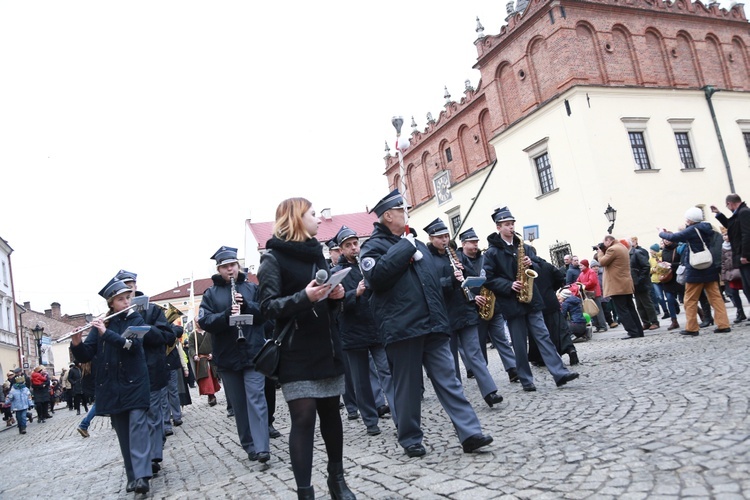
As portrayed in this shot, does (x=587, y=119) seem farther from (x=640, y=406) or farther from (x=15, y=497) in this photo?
(x=15, y=497)

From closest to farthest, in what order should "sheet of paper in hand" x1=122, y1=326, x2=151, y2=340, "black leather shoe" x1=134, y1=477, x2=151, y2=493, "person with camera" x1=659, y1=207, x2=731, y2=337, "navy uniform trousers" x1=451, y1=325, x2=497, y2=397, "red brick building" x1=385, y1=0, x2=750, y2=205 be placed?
"black leather shoe" x1=134, y1=477, x2=151, y2=493
"sheet of paper in hand" x1=122, y1=326, x2=151, y2=340
"navy uniform trousers" x1=451, y1=325, x2=497, y2=397
"person with camera" x1=659, y1=207, x2=731, y2=337
"red brick building" x1=385, y1=0, x2=750, y2=205

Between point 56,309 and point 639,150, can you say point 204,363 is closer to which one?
point 639,150

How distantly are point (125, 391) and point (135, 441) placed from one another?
0.48m

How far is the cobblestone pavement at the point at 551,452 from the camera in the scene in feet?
11.4

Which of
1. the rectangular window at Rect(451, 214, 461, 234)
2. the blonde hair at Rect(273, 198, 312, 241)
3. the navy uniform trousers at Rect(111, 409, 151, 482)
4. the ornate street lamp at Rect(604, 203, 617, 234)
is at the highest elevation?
the rectangular window at Rect(451, 214, 461, 234)

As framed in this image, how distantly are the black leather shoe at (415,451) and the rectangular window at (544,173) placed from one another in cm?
2538

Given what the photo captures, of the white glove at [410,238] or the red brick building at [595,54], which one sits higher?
the red brick building at [595,54]

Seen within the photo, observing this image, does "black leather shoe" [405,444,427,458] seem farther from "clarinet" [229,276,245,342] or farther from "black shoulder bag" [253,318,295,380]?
"clarinet" [229,276,245,342]

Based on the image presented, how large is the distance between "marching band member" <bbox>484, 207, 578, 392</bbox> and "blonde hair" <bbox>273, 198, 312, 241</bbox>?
3.76 m

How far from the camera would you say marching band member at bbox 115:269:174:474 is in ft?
21.1

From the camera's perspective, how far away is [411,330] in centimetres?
474

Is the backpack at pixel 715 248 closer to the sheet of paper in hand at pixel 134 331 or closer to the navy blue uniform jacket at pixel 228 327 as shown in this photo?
the navy blue uniform jacket at pixel 228 327

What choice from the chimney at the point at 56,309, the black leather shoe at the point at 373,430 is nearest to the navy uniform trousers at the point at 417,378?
the black leather shoe at the point at 373,430

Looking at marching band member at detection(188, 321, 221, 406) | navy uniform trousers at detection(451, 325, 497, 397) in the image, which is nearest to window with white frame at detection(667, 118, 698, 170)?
marching band member at detection(188, 321, 221, 406)
